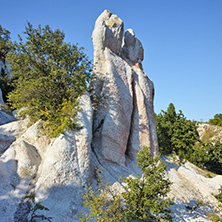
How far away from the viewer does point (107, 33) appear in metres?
15.8

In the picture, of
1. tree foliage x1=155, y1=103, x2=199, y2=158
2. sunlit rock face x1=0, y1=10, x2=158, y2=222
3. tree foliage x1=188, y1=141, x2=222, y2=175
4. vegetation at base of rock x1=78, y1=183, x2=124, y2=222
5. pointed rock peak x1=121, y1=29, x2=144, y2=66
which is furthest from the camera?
tree foliage x1=188, y1=141, x2=222, y2=175

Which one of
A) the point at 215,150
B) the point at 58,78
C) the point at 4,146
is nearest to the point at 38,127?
the point at 4,146

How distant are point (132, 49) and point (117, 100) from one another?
7180mm

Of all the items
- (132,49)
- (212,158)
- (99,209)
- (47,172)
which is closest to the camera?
(99,209)

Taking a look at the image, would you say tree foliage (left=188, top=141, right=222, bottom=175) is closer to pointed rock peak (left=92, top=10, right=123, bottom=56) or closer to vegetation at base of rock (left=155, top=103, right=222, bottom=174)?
vegetation at base of rock (left=155, top=103, right=222, bottom=174)

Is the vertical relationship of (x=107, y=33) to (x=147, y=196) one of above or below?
above

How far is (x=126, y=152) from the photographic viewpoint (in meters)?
14.1

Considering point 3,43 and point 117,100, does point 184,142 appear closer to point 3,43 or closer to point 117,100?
point 117,100

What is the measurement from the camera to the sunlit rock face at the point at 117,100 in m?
12.4

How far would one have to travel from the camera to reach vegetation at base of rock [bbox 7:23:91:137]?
36.5ft

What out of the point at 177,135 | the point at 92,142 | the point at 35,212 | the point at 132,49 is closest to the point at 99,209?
the point at 35,212

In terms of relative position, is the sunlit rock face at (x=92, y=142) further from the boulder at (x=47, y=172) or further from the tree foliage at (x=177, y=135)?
the tree foliage at (x=177, y=135)

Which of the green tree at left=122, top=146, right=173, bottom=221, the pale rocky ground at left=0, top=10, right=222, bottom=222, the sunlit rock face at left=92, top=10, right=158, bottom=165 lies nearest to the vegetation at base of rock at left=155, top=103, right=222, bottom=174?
the pale rocky ground at left=0, top=10, right=222, bottom=222

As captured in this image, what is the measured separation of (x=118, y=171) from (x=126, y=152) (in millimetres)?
2796
